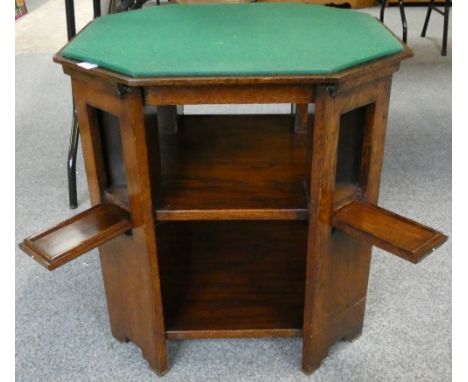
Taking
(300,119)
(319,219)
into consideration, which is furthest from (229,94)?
(300,119)

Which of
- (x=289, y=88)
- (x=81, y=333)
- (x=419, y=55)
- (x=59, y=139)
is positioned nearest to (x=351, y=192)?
(x=289, y=88)

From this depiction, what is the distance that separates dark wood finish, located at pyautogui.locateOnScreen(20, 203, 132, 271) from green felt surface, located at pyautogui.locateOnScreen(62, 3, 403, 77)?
0.89 feet

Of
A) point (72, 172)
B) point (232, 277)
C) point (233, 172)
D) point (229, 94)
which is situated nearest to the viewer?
point (229, 94)

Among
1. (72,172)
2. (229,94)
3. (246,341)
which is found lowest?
(246,341)

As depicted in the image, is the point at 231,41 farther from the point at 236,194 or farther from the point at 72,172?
the point at 72,172

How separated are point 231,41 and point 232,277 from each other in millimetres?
586

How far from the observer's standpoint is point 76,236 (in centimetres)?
93

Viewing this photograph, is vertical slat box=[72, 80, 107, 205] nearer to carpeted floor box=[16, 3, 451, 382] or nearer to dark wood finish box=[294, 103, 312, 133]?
carpeted floor box=[16, 3, 451, 382]

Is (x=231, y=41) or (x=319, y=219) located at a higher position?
(x=231, y=41)

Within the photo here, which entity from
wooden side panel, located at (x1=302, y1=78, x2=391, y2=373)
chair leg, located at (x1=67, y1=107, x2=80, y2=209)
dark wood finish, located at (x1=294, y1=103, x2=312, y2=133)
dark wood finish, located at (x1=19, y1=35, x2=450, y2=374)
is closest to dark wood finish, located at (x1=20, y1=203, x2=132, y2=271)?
dark wood finish, located at (x1=19, y1=35, x2=450, y2=374)

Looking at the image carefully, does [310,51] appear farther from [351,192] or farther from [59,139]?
[59,139]

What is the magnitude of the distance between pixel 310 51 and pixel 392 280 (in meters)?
0.76

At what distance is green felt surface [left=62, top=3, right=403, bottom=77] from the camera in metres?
0.86

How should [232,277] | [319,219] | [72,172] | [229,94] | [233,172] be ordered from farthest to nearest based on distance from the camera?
[72,172]
[232,277]
[233,172]
[319,219]
[229,94]
